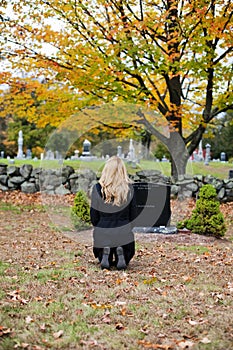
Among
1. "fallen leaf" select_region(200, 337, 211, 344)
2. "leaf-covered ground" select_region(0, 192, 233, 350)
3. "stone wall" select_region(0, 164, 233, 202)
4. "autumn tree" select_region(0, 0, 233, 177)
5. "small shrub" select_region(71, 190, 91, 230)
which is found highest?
"autumn tree" select_region(0, 0, 233, 177)

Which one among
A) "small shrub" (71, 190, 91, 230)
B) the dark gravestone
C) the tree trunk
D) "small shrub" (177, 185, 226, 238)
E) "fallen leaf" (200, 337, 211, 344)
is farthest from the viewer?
the tree trunk

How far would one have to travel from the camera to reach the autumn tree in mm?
11883

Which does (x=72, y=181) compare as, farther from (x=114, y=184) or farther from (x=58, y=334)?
(x=58, y=334)

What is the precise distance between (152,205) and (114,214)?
4.02m

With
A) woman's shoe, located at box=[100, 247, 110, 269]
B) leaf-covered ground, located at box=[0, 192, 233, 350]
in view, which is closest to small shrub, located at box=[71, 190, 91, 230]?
leaf-covered ground, located at box=[0, 192, 233, 350]

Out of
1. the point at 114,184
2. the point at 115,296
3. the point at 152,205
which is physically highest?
the point at 114,184

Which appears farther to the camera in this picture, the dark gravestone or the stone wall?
the stone wall

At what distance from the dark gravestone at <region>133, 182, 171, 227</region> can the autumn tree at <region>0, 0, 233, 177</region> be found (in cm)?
297

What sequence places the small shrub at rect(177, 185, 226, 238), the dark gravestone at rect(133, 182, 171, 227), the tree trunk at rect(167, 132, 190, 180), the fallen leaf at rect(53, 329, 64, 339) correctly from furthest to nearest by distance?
the tree trunk at rect(167, 132, 190, 180) → the dark gravestone at rect(133, 182, 171, 227) → the small shrub at rect(177, 185, 226, 238) → the fallen leaf at rect(53, 329, 64, 339)

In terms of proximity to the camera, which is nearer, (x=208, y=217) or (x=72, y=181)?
(x=208, y=217)

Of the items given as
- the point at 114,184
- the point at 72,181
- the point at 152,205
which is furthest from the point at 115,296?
the point at 72,181

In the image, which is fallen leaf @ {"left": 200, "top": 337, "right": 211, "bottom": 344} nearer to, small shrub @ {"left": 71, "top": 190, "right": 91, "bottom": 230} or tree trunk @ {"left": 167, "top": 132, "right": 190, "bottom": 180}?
small shrub @ {"left": 71, "top": 190, "right": 91, "bottom": 230}

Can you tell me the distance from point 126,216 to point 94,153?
8.06 meters

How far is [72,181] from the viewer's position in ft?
48.9
